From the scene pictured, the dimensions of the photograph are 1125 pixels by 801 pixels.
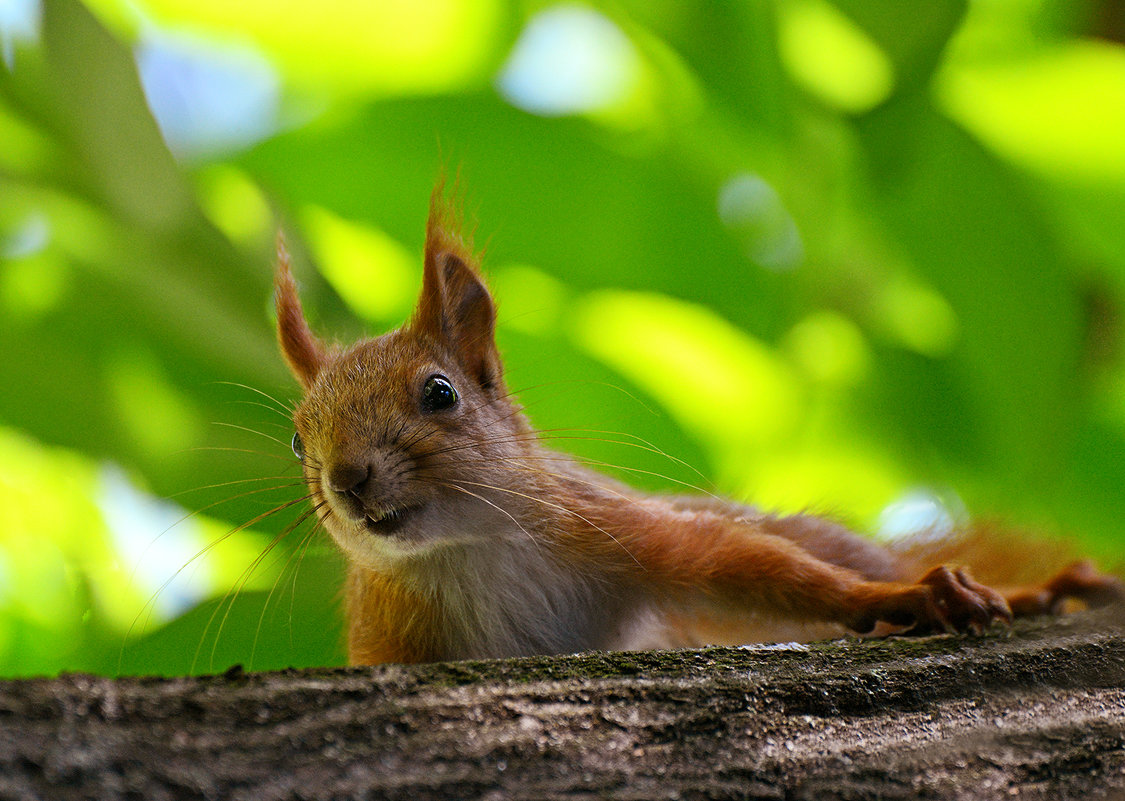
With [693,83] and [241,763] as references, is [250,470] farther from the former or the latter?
[241,763]

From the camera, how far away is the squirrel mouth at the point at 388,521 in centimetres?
149

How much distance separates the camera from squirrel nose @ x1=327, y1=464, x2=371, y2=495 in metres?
1.45

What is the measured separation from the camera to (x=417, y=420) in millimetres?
1569

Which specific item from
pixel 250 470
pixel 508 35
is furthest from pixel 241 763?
pixel 508 35

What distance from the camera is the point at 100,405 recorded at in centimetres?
226

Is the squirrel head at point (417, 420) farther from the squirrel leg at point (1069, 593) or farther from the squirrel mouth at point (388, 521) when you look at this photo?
the squirrel leg at point (1069, 593)

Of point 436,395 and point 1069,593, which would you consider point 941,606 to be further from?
point 436,395

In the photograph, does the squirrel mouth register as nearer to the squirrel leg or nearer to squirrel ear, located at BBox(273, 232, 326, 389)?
squirrel ear, located at BBox(273, 232, 326, 389)

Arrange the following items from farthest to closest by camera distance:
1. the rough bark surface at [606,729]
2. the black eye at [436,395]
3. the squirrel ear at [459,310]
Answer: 1. the squirrel ear at [459,310]
2. the black eye at [436,395]
3. the rough bark surface at [606,729]

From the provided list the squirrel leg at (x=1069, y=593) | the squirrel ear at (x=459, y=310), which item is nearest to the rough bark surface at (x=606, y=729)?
the squirrel leg at (x=1069, y=593)

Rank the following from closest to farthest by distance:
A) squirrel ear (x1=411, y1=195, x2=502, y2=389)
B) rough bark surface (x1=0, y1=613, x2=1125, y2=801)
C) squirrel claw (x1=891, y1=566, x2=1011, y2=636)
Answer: rough bark surface (x1=0, y1=613, x2=1125, y2=801) < squirrel claw (x1=891, y1=566, x2=1011, y2=636) < squirrel ear (x1=411, y1=195, x2=502, y2=389)

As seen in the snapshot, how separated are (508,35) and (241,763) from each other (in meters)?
1.92

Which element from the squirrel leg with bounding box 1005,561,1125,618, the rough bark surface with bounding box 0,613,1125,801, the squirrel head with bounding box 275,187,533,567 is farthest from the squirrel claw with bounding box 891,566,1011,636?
the squirrel head with bounding box 275,187,533,567

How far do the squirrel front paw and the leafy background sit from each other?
50cm
